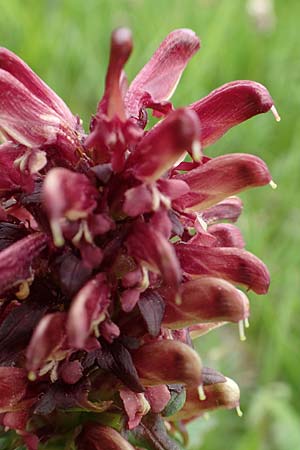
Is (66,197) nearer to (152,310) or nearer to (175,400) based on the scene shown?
(152,310)

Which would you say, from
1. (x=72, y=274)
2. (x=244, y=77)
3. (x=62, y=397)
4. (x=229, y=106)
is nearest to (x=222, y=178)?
(x=229, y=106)

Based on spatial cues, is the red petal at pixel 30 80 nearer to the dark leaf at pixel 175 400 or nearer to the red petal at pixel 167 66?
the red petal at pixel 167 66

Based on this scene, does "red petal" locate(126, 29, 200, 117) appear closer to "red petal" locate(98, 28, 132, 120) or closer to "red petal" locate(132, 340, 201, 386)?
"red petal" locate(98, 28, 132, 120)

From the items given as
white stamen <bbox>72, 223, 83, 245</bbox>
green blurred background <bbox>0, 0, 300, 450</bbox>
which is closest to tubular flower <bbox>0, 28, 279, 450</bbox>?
white stamen <bbox>72, 223, 83, 245</bbox>

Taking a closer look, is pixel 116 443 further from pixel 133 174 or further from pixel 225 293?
pixel 133 174

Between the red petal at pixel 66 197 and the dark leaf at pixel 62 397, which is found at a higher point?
the red petal at pixel 66 197

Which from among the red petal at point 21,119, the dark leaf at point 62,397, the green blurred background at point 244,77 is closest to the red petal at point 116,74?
the red petal at point 21,119
